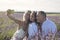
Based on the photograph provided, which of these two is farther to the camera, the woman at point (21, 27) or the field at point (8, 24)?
the field at point (8, 24)

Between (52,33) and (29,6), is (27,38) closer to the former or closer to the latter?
(52,33)

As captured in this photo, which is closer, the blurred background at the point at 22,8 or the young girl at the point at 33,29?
the young girl at the point at 33,29

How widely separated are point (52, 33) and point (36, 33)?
263mm

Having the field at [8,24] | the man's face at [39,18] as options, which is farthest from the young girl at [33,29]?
the field at [8,24]

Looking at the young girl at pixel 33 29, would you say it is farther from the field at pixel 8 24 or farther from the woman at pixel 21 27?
the field at pixel 8 24

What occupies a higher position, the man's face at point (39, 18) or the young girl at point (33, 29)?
the man's face at point (39, 18)

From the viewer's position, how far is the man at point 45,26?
10.0 ft

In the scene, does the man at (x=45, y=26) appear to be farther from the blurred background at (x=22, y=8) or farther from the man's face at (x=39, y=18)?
the blurred background at (x=22, y=8)

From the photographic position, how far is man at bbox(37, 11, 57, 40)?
3.06 m

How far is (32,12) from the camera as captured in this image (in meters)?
3.06

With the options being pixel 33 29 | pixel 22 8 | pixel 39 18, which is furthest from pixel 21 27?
pixel 22 8

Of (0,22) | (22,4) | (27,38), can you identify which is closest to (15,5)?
(22,4)

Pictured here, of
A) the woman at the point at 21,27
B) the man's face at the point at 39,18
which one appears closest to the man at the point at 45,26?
the man's face at the point at 39,18

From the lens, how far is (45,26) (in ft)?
10.2
